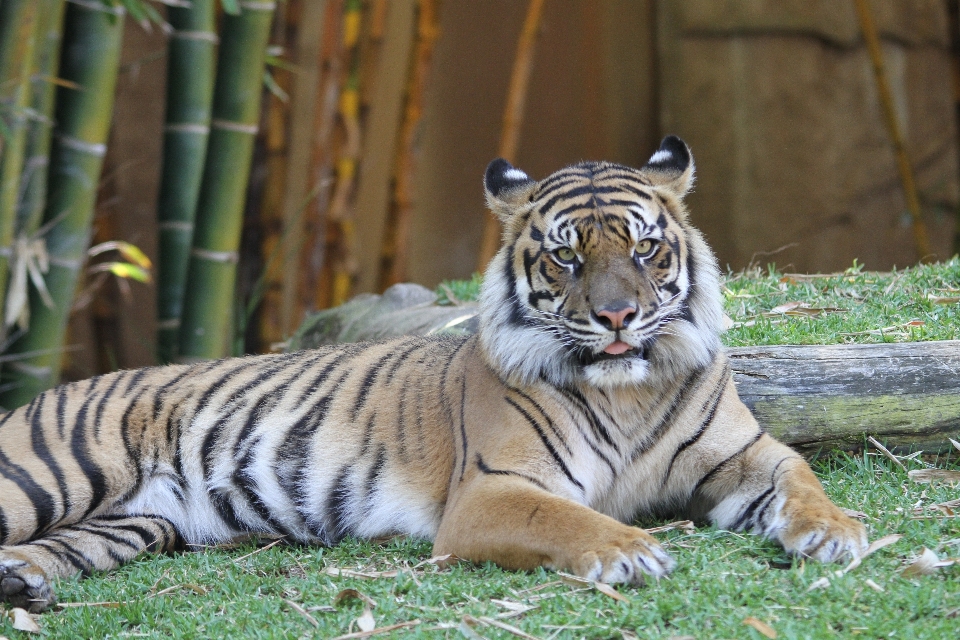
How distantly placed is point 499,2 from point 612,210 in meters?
6.49

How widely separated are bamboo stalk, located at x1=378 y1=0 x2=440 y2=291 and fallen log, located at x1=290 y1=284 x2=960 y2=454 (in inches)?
156

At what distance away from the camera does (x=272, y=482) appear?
3873 millimetres

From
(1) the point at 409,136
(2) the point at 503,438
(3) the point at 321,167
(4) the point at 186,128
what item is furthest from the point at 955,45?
(2) the point at 503,438

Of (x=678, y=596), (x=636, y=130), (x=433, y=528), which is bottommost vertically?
(x=433, y=528)

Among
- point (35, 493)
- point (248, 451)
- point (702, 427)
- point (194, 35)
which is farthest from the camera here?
point (194, 35)

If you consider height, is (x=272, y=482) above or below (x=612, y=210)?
below

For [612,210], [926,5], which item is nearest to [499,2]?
[926,5]

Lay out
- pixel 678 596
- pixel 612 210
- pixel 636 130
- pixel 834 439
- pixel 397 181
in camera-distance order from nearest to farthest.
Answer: pixel 678 596, pixel 612 210, pixel 834 439, pixel 397 181, pixel 636 130

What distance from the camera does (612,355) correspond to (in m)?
3.26

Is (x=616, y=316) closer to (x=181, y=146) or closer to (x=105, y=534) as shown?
(x=105, y=534)

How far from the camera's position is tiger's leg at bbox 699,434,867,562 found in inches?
110

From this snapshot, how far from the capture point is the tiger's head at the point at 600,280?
321cm

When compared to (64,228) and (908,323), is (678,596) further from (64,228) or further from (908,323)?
(64,228)

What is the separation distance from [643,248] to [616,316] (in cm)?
31
